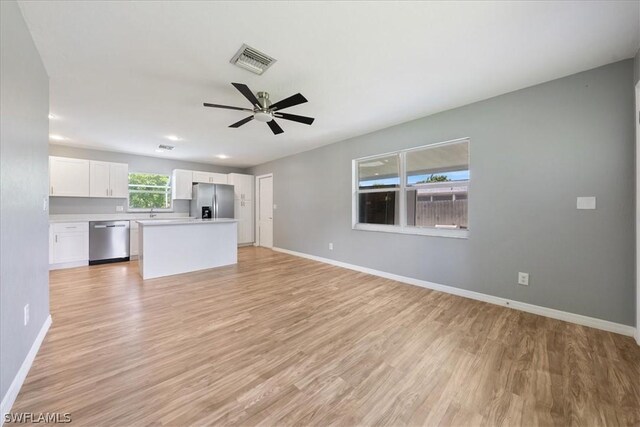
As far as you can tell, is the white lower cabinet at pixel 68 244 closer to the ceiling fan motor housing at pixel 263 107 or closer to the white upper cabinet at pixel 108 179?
the white upper cabinet at pixel 108 179

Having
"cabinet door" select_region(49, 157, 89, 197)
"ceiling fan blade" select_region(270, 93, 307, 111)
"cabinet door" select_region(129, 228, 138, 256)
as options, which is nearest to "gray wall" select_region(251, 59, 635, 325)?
"ceiling fan blade" select_region(270, 93, 307, 111)

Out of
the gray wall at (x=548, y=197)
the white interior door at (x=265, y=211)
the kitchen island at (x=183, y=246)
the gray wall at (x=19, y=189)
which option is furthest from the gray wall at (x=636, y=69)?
the white interior door at (x=265, y=211)

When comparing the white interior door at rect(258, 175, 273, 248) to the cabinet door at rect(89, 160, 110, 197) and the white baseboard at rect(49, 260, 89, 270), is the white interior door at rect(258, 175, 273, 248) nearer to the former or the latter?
the cabinet door at rect(89, 160, 110, 197)

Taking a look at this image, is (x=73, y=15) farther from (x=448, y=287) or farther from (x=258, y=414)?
(x=448, y=287)

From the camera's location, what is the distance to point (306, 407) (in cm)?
141

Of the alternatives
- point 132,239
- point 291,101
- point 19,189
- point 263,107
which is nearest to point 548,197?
point 291,101

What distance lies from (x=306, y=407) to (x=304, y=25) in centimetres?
257

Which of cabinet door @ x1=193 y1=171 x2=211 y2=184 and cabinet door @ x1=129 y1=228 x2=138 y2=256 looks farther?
cabinet door @ x1=193 y1=171 x2=211 y2=184

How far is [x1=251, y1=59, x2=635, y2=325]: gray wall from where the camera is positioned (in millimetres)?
2234

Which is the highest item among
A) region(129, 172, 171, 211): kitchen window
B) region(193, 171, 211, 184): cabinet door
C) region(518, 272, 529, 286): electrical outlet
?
region(193, 171, 211, 184): cabinet door

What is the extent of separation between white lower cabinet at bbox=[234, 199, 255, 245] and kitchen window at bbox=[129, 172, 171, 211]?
1.78m

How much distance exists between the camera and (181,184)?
248 inches

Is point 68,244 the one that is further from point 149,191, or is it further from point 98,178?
point 149,191

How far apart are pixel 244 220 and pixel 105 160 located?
3474 millimetres
